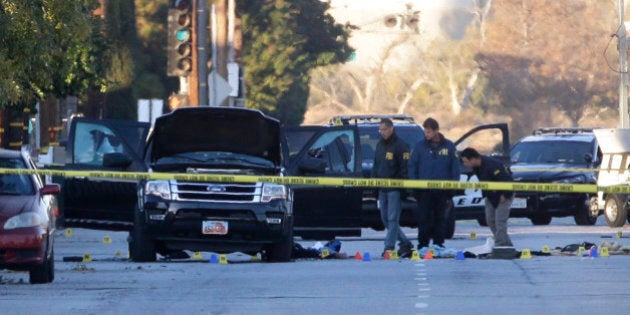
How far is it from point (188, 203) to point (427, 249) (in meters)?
3.23

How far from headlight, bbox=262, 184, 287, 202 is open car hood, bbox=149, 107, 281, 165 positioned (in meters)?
1.08

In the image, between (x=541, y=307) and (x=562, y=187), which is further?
(x=562, y=187)

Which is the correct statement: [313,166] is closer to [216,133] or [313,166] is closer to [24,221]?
[216,133]

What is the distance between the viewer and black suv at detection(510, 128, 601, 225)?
101ft

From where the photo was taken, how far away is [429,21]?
100m

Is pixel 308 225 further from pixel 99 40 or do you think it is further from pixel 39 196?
pixel 99 40

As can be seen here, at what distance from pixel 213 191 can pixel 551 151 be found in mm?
14589

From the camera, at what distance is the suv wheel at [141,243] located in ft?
64.6

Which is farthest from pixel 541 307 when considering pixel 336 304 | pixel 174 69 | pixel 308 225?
pixel 174 69

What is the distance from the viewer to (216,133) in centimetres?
2095

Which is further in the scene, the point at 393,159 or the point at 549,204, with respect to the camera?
the point at 549,204

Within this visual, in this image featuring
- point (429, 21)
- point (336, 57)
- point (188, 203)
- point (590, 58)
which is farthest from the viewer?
point (429, 21)

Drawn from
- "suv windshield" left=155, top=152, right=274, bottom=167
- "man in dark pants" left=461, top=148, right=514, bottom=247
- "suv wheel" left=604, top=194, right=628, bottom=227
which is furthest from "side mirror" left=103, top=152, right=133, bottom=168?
"suv wheel" left=604, top=194, right=628, bottom=227

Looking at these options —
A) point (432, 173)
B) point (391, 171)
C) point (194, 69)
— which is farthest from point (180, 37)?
point (432, 173)
